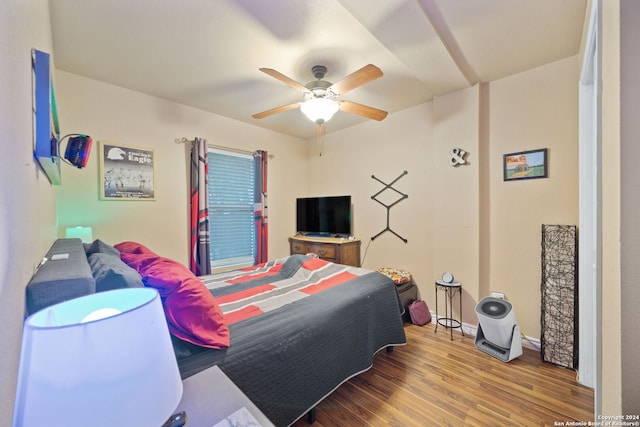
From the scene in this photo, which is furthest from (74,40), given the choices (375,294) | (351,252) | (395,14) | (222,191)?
(351,252)

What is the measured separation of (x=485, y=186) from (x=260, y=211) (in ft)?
9.15

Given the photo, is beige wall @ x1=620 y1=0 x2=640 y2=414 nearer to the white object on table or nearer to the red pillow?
the white object on table

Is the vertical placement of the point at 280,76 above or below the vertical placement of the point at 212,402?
above

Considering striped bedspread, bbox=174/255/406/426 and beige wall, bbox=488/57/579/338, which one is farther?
beige wall, bbox=488/57/579/338

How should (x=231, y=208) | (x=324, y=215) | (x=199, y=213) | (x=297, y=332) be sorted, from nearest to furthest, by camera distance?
(x=297, y=332)
(x=199, y=213)
(x=231, y=208)
(x=324, y=215)

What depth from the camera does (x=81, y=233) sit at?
88.0 inches

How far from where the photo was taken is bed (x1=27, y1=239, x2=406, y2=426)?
1.06 meters

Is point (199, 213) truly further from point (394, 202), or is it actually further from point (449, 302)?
point (449, 302)

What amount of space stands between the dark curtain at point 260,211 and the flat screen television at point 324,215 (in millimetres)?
684

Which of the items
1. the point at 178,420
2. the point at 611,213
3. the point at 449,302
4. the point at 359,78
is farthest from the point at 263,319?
the point at 449,302

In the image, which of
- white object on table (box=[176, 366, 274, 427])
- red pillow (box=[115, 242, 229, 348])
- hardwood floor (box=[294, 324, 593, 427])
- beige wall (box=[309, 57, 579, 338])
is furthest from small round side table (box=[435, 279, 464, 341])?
white object on table (box=[176, 366, 274, 427])

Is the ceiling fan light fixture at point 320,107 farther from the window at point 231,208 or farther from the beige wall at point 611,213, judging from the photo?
the window at point 231,208

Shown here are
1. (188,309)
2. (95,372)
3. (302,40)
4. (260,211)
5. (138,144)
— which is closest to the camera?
(95,372)

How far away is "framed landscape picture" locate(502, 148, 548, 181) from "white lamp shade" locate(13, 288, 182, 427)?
9.72 feet
